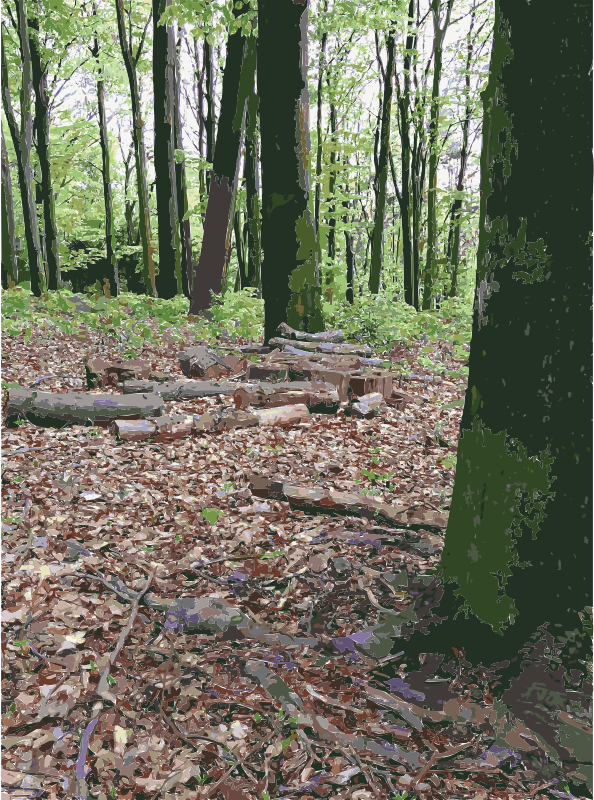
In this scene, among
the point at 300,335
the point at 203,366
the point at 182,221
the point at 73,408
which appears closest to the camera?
the point at 73,408

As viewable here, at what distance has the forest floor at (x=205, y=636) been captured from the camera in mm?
2049

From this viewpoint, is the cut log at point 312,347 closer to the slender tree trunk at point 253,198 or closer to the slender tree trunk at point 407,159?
the slender tree trunk at point 253,198

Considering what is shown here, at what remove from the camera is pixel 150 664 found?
252 cm

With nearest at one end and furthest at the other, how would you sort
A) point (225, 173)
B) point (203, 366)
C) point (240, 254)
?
1. point (203, 366)
2. point (225, 173)
3. point (240, 254)

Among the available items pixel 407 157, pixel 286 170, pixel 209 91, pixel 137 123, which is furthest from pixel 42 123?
pixel 286 170

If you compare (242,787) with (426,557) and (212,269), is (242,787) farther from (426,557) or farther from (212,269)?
(212,269)

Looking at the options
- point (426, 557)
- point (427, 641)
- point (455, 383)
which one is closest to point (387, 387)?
point (455, 383)

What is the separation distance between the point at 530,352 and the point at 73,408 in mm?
4021

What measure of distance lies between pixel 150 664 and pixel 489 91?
299cm

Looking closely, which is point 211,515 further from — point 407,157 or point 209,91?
point 209,91

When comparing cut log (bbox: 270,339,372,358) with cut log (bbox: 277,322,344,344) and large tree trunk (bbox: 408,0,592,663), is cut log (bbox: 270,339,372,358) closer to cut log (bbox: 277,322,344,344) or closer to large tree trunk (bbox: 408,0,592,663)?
cut log (bbox: 277,322,344,344)

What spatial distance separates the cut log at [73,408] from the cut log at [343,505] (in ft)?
4.91

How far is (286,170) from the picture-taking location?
7.06 metres

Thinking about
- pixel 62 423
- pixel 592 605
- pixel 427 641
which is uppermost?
pixel 62 423
